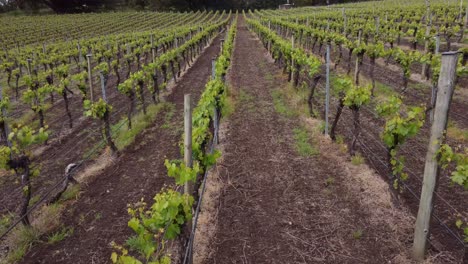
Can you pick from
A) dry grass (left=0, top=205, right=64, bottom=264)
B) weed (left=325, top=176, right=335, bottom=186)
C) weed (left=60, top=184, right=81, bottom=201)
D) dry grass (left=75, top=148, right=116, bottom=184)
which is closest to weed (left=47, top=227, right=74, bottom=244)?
dry grass (left=0, top=205, right=64, bottom=264)

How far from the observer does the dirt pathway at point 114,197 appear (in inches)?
223

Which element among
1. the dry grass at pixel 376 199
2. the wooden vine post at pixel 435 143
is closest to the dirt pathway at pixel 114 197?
the dry grass at pixel 376 199

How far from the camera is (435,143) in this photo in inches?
174

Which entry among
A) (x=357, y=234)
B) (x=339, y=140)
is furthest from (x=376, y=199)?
(x=339, y=140)

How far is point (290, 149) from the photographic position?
29.1 ft

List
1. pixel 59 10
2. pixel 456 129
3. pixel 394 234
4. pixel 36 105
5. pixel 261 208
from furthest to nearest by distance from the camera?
pixel 59 10, pixel 36 105, pixel 456 129, pixel 261 208, pixel 394 234

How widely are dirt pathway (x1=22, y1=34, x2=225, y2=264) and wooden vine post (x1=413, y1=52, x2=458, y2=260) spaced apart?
4479mm

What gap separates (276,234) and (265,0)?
78.7 m

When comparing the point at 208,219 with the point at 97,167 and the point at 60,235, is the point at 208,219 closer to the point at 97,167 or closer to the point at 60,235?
the point at 60,235

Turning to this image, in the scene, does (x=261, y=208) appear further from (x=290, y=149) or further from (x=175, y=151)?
(x=175, y=151)

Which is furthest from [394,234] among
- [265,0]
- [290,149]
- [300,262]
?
[265,0]

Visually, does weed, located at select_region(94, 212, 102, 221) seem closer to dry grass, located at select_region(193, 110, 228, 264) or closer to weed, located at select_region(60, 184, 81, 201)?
weed, located at select_region(60, 184, 81, 201)

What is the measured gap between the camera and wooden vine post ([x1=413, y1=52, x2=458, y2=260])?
4297 mm

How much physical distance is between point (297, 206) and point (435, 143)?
2.76 meters
